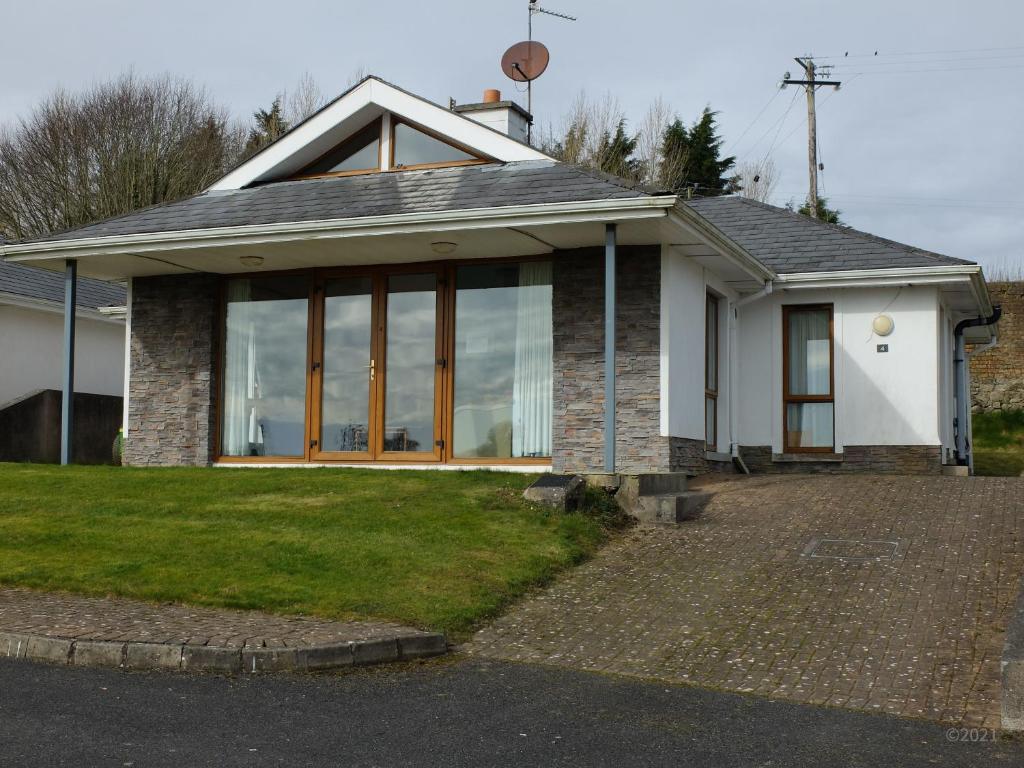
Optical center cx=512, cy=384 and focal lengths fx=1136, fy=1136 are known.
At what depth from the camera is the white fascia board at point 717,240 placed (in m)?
11.7

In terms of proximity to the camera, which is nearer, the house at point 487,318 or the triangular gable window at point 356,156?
the house at point 487,318

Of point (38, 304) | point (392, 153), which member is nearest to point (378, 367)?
point (392, 153)

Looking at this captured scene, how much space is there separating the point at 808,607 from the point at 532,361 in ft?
20.2

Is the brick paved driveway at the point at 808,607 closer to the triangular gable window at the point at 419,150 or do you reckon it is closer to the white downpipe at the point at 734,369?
the white downpipe at the point at 734,369

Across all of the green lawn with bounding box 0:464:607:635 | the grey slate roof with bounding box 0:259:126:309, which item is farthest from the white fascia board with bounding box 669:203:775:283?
the grey slate roof with bounding box 0:259:126:309

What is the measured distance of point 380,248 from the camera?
1325cm

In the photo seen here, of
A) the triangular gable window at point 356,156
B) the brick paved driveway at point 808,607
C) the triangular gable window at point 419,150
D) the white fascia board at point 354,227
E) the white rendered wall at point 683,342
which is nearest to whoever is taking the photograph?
the brick paved driveway at point 808,607

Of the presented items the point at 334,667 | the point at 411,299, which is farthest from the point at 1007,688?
the point at 411,299

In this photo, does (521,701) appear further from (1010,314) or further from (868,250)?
(1010,314)

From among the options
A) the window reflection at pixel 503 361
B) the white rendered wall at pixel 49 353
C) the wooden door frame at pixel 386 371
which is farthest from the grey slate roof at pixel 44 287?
the window reflection at pixel 503 361

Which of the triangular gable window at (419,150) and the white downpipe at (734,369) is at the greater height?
the triangular gable window at (419,150)

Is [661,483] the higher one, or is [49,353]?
[49,353]

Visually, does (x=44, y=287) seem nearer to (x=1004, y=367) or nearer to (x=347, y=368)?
(x=347, y=368)

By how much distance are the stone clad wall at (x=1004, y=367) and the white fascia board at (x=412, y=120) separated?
14.8m
